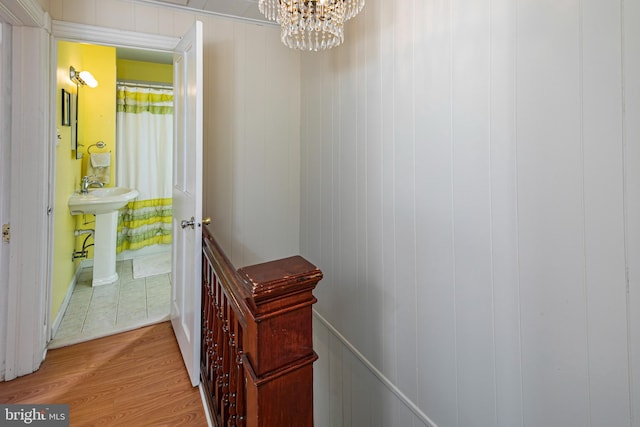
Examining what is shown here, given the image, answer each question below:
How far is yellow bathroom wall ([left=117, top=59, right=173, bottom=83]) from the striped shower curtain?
165 millimetres

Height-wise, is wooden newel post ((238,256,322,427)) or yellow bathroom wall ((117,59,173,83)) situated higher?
yellow bathroom wall ((117,59,173,83))

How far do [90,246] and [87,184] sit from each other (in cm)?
71

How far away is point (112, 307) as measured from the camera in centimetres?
273

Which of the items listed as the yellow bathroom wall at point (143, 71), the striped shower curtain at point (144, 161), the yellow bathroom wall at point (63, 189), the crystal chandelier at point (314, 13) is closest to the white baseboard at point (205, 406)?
the yellow bathroom wall at point (63, 189)

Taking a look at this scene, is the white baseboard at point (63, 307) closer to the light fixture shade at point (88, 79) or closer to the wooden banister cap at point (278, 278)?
the light fixture shade at point (88, 79)

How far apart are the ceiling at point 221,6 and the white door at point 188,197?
372mm

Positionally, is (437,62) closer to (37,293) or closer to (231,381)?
(231,381)

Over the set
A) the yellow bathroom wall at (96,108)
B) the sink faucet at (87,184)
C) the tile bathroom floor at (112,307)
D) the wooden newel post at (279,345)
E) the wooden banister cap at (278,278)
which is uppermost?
the yellow bathroom wall at (96,108)

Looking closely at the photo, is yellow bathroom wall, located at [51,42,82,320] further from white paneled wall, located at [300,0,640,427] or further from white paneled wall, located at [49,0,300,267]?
white paneled wall, located at [300,0,640,427]

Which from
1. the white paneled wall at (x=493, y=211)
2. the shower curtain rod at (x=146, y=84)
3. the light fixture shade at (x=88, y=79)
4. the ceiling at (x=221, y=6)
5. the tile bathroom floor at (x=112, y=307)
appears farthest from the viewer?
the shower curtain rod at (x=146, y=84)

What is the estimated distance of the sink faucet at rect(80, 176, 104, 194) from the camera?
333cm

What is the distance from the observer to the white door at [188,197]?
1723 mm

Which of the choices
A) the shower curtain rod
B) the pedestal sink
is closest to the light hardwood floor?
the pedestal sink

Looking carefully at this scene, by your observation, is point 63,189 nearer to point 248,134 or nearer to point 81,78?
point 81,78
